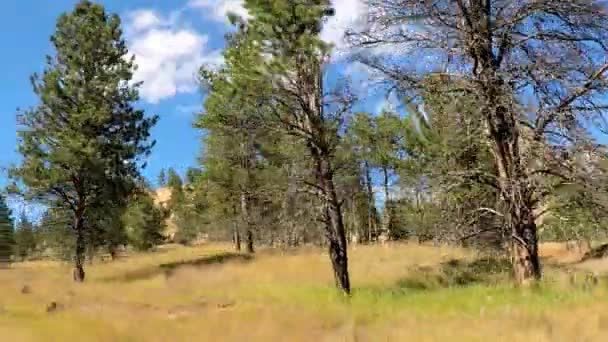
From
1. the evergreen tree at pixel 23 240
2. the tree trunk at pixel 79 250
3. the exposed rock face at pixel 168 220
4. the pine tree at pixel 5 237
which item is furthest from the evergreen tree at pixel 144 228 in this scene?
the evergreen tree at pixel 23 240

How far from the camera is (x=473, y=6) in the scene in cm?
984

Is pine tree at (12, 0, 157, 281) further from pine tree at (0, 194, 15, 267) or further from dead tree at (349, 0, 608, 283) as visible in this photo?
pine tree at (0, 194, 15, 267)

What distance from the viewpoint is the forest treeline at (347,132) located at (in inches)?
372

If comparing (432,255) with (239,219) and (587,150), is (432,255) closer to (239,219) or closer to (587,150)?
(239,219)

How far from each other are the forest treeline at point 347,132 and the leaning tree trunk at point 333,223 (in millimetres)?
42

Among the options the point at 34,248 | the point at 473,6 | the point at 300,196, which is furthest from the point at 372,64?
the point at 34,248

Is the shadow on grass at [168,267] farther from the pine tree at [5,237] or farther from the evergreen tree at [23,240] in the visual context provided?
the evergreen tree at [23,240]

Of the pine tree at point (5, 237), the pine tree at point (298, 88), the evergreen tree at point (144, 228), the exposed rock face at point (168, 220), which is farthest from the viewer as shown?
the exposed rock face at point (168, 220)

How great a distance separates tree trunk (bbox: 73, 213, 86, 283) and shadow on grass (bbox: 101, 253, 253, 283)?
1.08 metres

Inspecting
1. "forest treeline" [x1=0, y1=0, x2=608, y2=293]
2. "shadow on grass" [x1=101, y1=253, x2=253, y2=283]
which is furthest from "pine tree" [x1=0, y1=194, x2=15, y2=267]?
"shadow on grass" [x1=101, y1=253, x2=253, y2=283]

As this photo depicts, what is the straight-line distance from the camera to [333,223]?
16828 mm

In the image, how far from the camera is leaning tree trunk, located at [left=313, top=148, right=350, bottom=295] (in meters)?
16.7

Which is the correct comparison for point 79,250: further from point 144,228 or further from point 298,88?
point 144,228

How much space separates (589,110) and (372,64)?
3.34 meters
